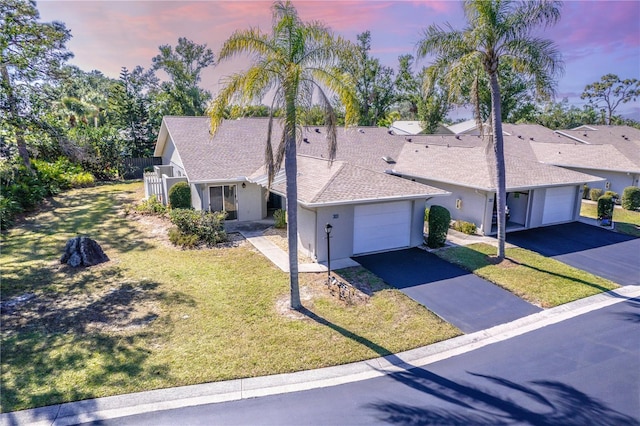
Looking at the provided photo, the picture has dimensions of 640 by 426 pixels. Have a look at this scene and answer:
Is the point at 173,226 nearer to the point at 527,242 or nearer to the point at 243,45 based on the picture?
the point at 243,45

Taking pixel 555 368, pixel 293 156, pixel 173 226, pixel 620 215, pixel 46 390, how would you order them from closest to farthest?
pixel 46 390
pixel 555 368
pixel 293 156
pixel 173 226
pixel 620 215

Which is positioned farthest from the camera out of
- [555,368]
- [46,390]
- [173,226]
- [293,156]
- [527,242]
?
[173,226]

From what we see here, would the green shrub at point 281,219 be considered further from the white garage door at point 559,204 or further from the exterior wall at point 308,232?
the white garage door at point 559,204

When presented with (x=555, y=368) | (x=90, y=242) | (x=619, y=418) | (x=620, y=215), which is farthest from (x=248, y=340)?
(x=620, y=215)

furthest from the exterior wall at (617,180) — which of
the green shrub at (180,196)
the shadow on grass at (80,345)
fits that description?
the shadow on grass at (80,345)

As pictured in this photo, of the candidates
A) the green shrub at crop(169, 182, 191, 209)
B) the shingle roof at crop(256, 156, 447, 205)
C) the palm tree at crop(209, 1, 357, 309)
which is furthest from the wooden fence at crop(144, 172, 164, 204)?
the palm tree at crop(209, 1, 357, 309)

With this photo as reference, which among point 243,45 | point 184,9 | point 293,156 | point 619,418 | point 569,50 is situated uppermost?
point 184,9
